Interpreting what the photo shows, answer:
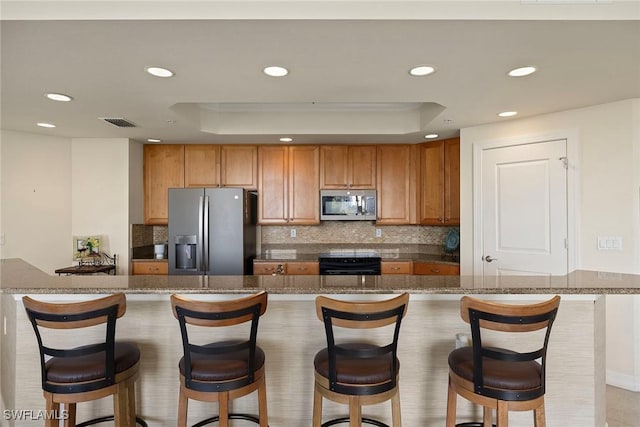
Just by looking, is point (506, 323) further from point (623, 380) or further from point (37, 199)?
point (37, 199)

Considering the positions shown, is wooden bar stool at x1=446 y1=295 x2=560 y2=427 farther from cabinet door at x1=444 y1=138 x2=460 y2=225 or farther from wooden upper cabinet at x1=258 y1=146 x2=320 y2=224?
wooden upper cabinet at x1=258 y1=146 x2=320 y2=224

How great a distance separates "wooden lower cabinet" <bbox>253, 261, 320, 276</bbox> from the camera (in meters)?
3.93

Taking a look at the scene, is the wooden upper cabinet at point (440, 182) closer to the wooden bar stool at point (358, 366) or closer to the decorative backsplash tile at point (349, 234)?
the decorative backsplash tile at point (349, 234)

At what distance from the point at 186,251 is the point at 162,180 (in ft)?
3.80

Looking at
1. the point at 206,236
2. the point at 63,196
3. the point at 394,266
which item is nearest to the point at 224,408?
the point at 206,236

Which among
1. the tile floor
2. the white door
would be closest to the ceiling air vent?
the white door

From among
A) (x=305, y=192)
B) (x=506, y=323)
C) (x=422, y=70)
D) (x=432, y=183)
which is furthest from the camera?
(x=305, y=192)

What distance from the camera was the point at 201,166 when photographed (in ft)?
14.0

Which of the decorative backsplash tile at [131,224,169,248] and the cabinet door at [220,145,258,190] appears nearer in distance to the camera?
the decorative backsplash tile at [131,224,169,248]

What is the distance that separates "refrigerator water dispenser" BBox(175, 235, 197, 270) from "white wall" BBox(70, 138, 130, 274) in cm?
80

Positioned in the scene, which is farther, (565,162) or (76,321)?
(565,162)
